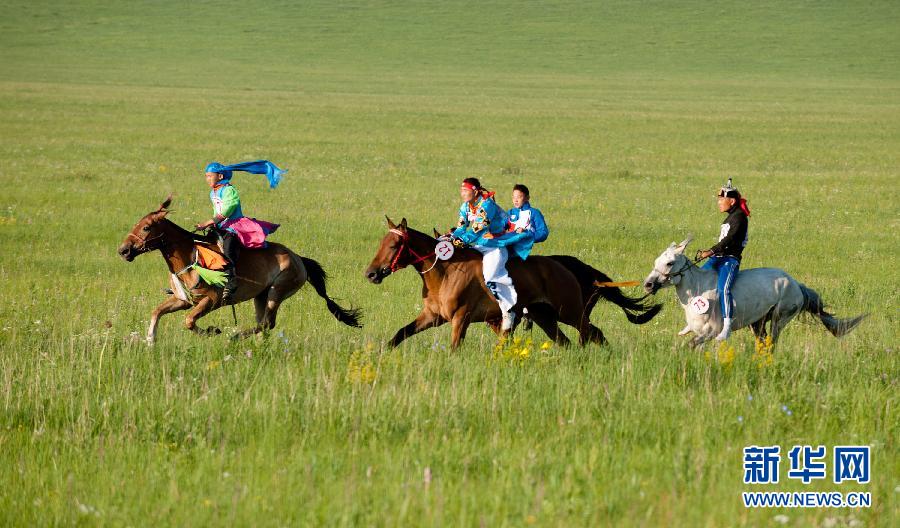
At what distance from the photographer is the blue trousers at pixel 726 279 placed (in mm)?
10984

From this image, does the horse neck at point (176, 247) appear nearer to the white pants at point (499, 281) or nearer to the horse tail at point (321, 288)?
the horse tail at point (321, 288)

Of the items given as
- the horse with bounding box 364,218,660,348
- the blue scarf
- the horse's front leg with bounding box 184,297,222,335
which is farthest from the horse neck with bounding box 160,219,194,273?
the horse with bounding box 364,218,660,348

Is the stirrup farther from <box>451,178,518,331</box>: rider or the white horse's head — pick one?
the white horse's head

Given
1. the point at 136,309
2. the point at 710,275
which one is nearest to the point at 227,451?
the point at 710,275

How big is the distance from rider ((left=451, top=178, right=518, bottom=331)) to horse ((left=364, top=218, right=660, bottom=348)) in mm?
140

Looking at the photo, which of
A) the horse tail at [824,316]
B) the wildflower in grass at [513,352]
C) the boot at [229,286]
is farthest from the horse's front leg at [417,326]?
the horse tail at [824,316]

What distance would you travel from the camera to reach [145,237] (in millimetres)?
11578

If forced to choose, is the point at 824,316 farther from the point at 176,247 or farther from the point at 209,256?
the point at 176,247

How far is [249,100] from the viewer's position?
2450 inches

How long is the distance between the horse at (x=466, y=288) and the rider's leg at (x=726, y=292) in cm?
122

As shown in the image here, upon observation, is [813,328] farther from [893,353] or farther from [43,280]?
[43,280]

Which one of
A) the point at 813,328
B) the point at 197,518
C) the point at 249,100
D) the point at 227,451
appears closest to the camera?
the point at 197,518

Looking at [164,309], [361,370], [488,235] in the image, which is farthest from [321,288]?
[361,370]

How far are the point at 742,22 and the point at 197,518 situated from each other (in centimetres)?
12400
